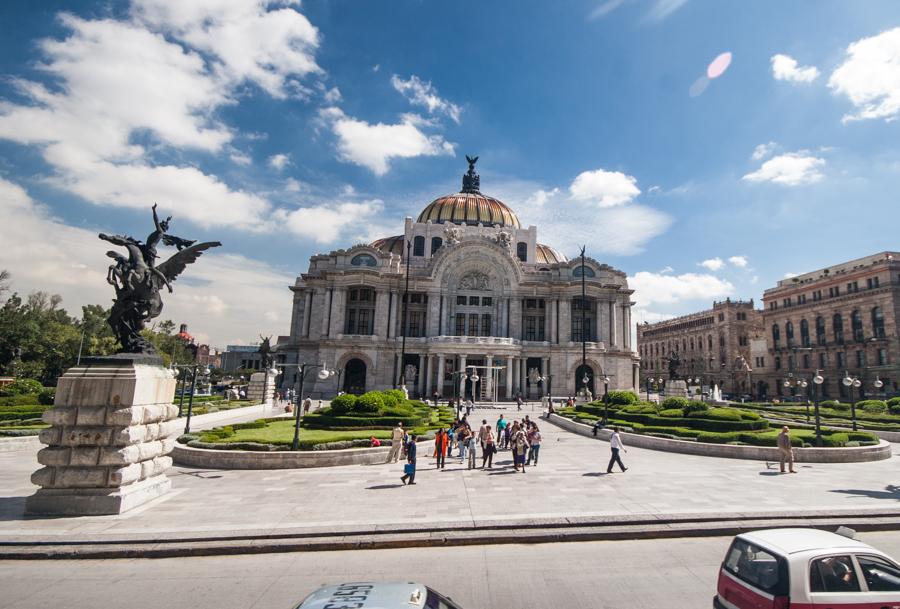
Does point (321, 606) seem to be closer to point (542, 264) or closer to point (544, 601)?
point (544, 601)

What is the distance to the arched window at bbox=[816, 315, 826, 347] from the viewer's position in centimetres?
6739

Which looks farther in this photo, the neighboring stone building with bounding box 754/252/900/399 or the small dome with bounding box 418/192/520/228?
the small dome with bounding box 418/192/520/228

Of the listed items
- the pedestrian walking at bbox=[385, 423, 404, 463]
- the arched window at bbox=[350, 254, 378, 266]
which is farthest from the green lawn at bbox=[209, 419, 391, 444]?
the arched window at bbox=[350, 254, 378, 266]

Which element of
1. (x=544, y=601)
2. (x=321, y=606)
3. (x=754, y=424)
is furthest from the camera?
(x=754, y=424)

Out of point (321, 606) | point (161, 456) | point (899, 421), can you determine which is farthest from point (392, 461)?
point (899, 421)

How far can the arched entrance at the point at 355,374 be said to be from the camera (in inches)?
2352

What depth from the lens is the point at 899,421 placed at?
32312 millimetres

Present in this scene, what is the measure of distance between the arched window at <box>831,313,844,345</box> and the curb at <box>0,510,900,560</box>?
6828cm

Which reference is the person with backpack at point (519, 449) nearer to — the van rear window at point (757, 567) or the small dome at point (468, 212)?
the van rear window at point (757, 567)

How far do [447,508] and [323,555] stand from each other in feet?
12.1

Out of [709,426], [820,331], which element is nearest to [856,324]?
[820,331]

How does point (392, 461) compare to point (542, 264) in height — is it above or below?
below

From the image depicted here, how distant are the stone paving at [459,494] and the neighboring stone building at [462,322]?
126 feet

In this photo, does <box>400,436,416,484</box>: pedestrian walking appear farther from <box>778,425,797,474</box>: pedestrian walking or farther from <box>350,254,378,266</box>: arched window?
<box>350,254,378,266</box>: arched window
